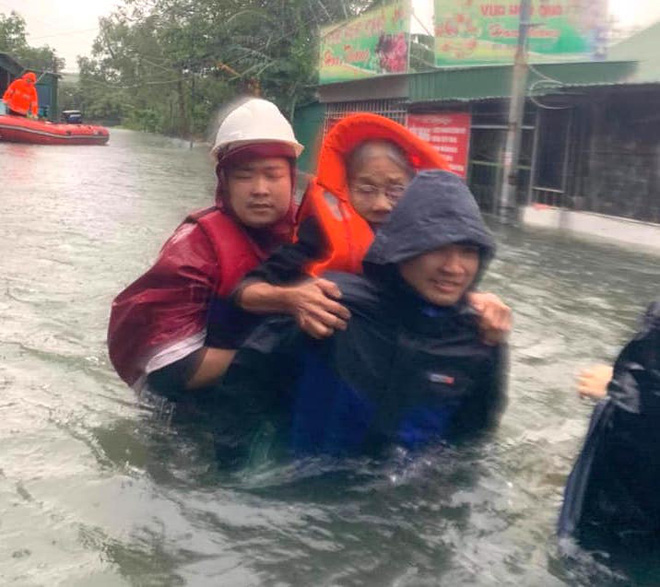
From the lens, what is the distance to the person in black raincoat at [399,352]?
3.27m

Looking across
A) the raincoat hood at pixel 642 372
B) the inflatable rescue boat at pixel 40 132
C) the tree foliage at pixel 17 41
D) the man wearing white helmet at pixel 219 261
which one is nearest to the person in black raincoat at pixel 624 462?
the raincoat hood at pixel 642 372

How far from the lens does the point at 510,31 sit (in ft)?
50.3

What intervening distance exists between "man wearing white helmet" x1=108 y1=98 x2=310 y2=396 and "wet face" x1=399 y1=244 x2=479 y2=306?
74 cm

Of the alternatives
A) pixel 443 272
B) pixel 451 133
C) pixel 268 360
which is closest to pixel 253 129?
pixel 268 360

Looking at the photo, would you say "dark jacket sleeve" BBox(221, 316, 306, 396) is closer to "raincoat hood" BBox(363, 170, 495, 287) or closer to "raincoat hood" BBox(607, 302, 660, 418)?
"raincoat hood" BBox(363, 170, 495, 287)

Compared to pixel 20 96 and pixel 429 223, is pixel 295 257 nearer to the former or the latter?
pixel 429 223

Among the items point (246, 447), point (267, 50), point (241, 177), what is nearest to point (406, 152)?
point (241, 177)

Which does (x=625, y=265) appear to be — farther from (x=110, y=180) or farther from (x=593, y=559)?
(x=110, y=180)

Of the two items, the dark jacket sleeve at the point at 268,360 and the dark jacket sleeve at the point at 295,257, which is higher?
A: the dark jacket sleeve at the point at 295,257

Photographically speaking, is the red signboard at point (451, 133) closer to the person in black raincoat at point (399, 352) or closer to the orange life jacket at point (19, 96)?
the person in black raincoat at point (399, 352)

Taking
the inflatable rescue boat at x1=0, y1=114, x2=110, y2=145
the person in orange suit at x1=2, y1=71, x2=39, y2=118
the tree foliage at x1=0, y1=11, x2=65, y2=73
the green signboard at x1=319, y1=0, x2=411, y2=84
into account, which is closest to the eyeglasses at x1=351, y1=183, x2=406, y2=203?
the green signboard at x1=319, y1=0, x2=411, y2=84

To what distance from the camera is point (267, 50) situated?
96.2ft

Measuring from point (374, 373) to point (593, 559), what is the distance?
914mm

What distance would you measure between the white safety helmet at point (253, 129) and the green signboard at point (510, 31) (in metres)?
10.8
